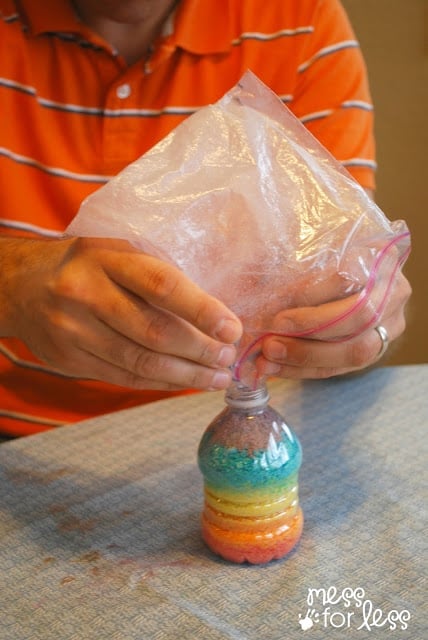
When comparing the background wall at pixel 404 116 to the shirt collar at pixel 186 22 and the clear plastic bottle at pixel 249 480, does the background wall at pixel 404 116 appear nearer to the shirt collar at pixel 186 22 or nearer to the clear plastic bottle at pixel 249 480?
the shirt collar at pixel 186 22

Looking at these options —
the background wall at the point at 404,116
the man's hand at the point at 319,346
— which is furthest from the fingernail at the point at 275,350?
the background wall at the point at 404,116

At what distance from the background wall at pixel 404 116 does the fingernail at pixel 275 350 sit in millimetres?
1148

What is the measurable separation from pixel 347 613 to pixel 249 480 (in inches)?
4.7

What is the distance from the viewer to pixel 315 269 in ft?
1.82

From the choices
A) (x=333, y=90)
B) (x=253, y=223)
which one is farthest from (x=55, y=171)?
(x=253, y=223)

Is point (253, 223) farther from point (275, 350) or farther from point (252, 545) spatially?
point (252, 545)

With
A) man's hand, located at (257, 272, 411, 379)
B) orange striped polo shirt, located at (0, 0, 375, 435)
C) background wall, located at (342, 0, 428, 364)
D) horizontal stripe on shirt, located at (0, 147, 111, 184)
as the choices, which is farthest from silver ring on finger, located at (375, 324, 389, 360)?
background wall, located at (342, 0, 428, 364)

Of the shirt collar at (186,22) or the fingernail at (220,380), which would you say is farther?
the shirt collar at (186,22)

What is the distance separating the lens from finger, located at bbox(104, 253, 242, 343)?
50 centimetres

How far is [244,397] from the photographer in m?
0.59

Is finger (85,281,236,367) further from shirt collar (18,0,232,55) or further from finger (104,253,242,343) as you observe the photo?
shirt collar (18,0,232,55)

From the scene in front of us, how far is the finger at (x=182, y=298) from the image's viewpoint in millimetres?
502

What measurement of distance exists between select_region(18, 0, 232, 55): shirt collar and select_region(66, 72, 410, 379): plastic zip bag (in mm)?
442

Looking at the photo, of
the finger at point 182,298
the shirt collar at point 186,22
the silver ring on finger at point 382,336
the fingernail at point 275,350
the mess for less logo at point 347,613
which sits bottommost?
the mess for less logo at point 347,613
